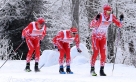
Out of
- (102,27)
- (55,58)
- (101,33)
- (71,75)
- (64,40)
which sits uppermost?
(102,27)

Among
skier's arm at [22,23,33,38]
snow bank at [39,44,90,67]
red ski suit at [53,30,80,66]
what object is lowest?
snow bank at [39,44,90,67]

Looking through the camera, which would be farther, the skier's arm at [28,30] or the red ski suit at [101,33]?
the skier's arm at [28,30]

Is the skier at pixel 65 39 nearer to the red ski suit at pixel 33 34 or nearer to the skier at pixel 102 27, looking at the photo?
the red ski suit at pixel 33 34

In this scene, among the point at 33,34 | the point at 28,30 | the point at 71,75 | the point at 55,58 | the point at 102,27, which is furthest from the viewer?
the point at 55,58

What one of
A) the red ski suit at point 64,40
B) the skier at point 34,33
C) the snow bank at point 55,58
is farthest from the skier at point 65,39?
the snow bank at point 55,58

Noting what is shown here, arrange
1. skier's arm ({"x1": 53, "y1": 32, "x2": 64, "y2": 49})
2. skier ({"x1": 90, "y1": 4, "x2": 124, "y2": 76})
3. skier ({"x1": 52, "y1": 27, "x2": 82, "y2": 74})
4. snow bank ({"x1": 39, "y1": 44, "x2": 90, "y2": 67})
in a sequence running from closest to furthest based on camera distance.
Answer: skier ({"x1": 90, "y1": 4, "x2": 124, "y2": 76})
skier ({"x1": 52, "y1": 27, "x2": 82, "y2": 74})
skier's arm ({"x1": 53, "y1": 32, "x2": 64, "y2": 49})
snow bank ({"x1": 39, "y1": 44, "x2": 90, "y2": 67})

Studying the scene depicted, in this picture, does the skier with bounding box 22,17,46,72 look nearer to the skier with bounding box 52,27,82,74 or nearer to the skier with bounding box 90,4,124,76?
the skier with bounding box 52,27,82,74

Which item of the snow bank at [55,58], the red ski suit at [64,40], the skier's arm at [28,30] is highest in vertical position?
the skier's arm at [28,30]

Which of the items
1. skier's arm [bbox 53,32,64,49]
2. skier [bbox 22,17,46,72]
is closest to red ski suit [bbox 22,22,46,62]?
skier [bbox 22,17,46,72]

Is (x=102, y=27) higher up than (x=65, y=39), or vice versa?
(x=102, y=27)

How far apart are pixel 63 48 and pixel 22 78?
2.76m

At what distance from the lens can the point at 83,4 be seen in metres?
22.0

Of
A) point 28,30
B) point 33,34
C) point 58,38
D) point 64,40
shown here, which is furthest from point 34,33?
point 64,40

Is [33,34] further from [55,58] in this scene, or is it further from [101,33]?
[55,58]
